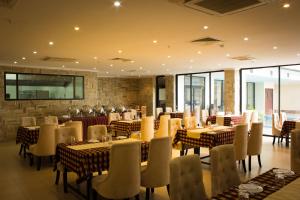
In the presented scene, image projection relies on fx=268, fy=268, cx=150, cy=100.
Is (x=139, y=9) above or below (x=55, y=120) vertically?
above

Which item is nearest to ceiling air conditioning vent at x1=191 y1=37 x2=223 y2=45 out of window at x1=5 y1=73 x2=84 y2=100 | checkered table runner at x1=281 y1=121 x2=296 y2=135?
checkered table runner at x1=281 y1=121 x2=296 y2=135

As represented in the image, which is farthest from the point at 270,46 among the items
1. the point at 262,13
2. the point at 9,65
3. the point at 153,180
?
the point at 9,65

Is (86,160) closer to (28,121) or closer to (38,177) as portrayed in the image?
(38,177)

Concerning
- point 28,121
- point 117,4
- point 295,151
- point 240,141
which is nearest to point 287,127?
point 240,141

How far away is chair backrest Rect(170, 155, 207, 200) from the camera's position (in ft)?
7.66

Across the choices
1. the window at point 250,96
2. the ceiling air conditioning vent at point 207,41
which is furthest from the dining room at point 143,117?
the window at point 250,96

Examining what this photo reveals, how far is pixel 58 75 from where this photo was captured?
11375 mm

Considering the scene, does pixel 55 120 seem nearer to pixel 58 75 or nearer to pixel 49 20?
pixel 58 75

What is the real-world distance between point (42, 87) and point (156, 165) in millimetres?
8664

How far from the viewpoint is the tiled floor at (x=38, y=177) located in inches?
171

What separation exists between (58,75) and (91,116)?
9.16 ft

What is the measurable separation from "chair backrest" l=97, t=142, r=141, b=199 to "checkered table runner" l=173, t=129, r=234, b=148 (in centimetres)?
247

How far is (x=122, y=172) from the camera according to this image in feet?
10.7

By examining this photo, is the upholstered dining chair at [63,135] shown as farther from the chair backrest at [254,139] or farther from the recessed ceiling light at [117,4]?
the chair backrest at [254,139]
